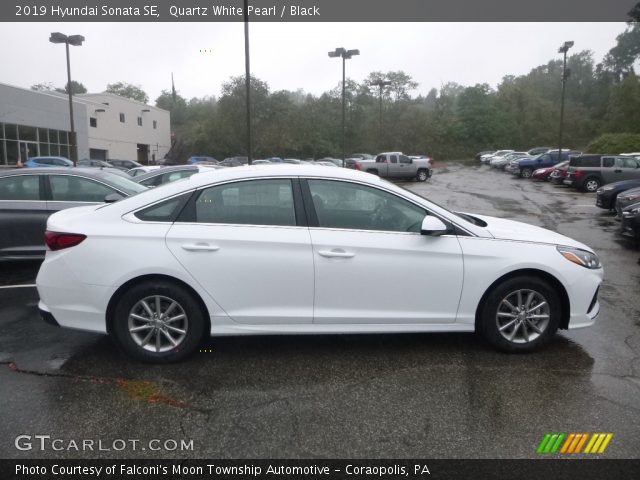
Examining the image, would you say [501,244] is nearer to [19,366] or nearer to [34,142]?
[19,366]

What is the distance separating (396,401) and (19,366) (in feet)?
10.0

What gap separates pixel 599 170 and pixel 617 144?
2237 cm

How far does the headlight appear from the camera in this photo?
4332mm

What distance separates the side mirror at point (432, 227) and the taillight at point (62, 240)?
2745mm

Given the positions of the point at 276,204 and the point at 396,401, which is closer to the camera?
the point at 396,401

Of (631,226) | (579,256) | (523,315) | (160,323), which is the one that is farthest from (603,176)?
(160,323)

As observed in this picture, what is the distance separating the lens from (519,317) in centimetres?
428

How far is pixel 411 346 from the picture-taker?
14.8 feet

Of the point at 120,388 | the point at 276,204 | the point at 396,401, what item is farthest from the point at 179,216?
the point at 396,401

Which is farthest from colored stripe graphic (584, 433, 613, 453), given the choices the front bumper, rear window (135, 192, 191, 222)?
the front bumper

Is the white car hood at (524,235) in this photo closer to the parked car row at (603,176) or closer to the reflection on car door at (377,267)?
the reflection on car door at (377,267)

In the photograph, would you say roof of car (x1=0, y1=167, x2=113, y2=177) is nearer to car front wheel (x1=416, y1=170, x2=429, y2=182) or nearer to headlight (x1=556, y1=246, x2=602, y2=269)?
headlight (x1=556, y1=246, x2=602, y2=269)
